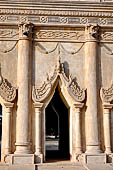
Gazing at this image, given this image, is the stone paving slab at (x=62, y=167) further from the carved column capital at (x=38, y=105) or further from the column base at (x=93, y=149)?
the carved column capital at (x=38, y=105)

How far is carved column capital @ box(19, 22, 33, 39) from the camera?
11141 mm

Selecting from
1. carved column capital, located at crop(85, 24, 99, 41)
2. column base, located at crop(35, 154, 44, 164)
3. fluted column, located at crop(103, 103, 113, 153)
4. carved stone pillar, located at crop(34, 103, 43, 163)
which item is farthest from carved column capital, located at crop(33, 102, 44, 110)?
carved column capital, located at crop(85, 24, 99, 41)

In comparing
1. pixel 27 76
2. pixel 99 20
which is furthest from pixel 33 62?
pixel 99 20

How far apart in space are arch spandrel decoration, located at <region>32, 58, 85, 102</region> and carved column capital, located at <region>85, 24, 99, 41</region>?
156 cm

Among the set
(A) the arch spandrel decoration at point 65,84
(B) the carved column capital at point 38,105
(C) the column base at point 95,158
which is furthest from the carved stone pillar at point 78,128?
(B) the carved column capital at point 38,105

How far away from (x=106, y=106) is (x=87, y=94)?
86cm

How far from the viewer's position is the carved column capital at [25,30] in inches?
439

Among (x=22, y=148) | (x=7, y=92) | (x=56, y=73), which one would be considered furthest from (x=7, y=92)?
(x=22, y=148)

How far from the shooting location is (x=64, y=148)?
14.4m

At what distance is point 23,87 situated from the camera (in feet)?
35.7

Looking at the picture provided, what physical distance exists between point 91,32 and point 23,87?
3.42 meters

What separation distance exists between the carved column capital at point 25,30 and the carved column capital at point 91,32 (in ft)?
7.41

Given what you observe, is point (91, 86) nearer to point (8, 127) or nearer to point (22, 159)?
point (8, 127)

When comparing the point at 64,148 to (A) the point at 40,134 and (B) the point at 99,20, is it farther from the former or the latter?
(B) the point at 99,20
